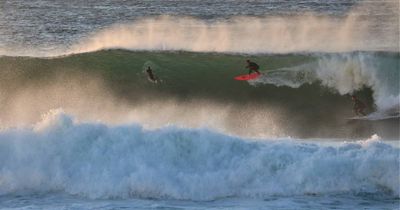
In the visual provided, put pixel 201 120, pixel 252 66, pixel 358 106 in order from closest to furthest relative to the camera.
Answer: pixel 201 120 → pixel 358 106 → pixel 252 66

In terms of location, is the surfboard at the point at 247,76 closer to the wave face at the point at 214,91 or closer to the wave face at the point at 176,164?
the wave face at the point at 214,91

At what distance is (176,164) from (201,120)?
4627mm

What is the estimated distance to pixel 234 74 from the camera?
25.0 m

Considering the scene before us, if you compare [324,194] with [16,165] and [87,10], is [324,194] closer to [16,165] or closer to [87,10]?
[16,165]

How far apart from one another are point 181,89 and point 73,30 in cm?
1722

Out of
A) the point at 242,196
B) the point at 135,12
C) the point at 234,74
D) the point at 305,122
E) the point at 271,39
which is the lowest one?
the point at 242,196

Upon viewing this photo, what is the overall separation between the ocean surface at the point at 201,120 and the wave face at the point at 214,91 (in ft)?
0.13

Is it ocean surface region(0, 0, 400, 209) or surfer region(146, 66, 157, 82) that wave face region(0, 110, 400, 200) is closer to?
ocean surface region(0, 0, 400, 209)


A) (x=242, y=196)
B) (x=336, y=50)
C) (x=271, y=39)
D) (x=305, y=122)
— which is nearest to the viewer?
(x=242, y=196)

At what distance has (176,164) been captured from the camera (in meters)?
17.1

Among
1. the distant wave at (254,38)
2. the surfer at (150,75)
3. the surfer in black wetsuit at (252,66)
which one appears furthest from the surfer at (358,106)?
the surfer at (150,75)

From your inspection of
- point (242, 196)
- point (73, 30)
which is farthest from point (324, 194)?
point (73, 30)

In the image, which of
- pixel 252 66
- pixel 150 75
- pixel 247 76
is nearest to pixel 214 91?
pixel 247 76

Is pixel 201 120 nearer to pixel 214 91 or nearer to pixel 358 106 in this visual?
pixel 214 91
